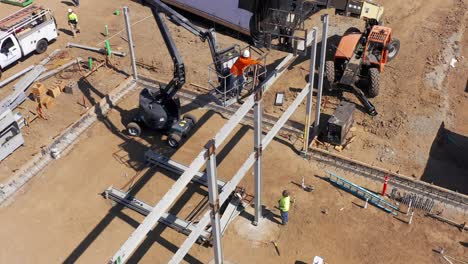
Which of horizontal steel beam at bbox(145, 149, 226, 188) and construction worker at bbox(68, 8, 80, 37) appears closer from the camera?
horizontal steel beam at bbox(145, 149, 226, 188)

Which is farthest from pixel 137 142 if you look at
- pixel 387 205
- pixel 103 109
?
pixel 387 205

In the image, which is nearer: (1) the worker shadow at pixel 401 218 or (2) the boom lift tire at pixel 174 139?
(1) the worker shadow at pixel 401 218

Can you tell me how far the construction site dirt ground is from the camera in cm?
1689

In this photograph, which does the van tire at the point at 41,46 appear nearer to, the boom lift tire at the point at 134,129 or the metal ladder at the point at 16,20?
the metal ladder at the point at 16,20

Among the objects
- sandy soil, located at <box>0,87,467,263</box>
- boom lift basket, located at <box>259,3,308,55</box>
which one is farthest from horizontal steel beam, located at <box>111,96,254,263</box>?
boom lift basket, located at <box>259,3,308,55</box>

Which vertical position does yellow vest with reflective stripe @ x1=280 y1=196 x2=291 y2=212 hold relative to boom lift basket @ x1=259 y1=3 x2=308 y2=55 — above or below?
below

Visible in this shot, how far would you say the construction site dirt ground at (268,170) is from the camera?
55.4ft

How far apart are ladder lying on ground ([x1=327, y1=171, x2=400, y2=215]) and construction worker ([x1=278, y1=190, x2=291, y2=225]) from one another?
304 centimetres

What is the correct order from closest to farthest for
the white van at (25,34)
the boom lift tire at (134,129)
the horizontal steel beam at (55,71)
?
the boom lift tire at (134,129), the horizontal steel beam at (55,71), the white van at (25,34)

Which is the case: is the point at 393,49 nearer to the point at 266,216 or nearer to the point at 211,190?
the point at 266,216

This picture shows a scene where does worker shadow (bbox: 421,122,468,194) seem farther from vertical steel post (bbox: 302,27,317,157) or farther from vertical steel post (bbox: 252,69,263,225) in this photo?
vertical steel post (bbox: 252,69,263,225)

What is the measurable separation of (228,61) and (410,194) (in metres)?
8.69

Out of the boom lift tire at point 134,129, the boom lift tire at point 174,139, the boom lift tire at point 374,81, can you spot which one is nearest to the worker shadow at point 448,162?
the boom lift tire at point 374,81

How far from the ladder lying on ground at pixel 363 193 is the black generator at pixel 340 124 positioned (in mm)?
1735
